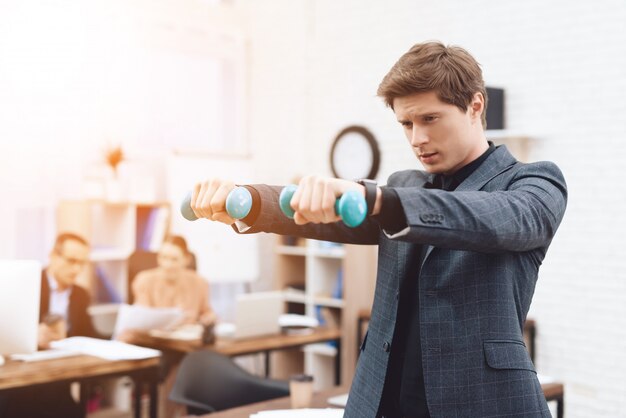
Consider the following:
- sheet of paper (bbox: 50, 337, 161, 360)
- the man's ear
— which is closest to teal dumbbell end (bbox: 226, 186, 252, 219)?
the man's ear

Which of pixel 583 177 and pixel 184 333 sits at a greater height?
pixel 583 177

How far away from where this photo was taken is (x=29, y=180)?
5.10 metres

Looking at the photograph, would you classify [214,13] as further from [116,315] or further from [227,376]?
[227,376]

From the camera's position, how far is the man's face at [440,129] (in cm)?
130

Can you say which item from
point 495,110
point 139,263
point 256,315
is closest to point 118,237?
point 139,263

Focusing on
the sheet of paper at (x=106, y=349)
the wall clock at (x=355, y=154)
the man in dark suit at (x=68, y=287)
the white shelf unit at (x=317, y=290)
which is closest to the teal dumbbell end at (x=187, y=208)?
the sheet of paper at (x=106, y=349)

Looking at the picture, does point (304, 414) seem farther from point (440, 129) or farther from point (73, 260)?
point (73, 260)

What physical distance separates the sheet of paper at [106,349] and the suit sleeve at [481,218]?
231 cm

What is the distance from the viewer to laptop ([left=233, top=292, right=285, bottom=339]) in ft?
12.9

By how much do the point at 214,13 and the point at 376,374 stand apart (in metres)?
5.40

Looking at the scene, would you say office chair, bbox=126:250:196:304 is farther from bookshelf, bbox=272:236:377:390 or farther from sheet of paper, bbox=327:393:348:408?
sheet of paper, bbox=327:393:348:408

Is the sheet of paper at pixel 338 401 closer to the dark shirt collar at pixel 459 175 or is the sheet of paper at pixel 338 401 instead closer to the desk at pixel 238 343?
the dark shirt collar at pixel 459 175

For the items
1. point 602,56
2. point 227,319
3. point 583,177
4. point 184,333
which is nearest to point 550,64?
point 602,56

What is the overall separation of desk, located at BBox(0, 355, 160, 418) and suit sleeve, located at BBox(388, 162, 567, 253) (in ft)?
7.23
